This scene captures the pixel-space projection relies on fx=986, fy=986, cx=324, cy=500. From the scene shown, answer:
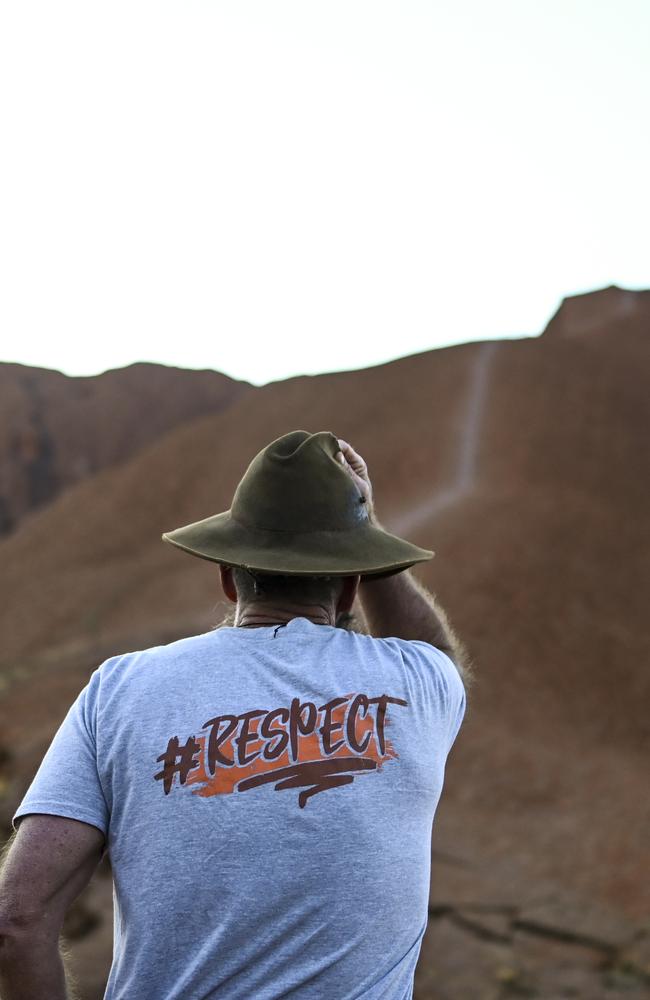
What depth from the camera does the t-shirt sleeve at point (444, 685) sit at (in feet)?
6.10

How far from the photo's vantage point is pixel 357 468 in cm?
237

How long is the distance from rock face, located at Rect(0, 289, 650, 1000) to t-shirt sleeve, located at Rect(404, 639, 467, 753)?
20.9 feet

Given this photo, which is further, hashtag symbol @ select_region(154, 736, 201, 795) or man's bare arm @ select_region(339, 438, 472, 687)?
man's bare arm @ select_region(339, 438, 472, 687)

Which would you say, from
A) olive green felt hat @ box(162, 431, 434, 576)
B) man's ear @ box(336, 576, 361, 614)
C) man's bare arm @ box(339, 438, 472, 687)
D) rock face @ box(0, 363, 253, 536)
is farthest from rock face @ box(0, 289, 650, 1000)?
rock face @ box(0, 363, 253, 536)

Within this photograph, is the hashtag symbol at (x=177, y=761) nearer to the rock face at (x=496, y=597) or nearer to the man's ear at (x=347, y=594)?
the man's ear at (x=347, y=594)

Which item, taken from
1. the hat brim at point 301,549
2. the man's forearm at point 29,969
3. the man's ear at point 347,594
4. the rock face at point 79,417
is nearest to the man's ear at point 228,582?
the hat brim at point 301,549

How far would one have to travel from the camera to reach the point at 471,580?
60.4 feet

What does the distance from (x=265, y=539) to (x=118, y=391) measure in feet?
162

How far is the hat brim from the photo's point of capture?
186 centimetres

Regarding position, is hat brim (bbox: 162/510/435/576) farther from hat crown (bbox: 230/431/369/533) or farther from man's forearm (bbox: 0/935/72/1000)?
man's forearm (bbox: 0/935/72/1000)

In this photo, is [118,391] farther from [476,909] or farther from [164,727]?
[164,727]

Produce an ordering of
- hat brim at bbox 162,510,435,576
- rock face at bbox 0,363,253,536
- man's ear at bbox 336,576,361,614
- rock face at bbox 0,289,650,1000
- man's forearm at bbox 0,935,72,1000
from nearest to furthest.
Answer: man's forearm at bbox 0,935,72,1000, hat brim at bbox 162,510,435,576, man's ear at bbox 336,576,361,614, rock face at bbox 0,289,650,1000, rock face at bbox 0,363,253,536

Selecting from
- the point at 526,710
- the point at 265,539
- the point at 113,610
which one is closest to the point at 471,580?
the point at 526,710

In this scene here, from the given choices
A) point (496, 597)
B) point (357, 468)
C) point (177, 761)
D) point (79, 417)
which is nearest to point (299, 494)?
point (357, 468)
